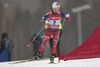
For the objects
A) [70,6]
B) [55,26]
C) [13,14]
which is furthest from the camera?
[70,6]

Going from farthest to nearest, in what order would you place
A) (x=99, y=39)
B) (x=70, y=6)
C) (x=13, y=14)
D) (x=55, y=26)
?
1. (x=70, y=6)
2. (x=13, y=14)
3. (x=99, y=39)
4. (x=55, y=26)

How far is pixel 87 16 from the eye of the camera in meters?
16.1

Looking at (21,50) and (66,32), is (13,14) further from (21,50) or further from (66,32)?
(66,32)

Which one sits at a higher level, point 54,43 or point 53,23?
point 53,23

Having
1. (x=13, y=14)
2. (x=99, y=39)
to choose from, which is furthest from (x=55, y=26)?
(x=13, y=14)

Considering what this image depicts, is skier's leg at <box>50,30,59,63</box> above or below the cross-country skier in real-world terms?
below

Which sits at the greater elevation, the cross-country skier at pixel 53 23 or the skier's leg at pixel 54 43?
the cross-country skier at pixel 53 23

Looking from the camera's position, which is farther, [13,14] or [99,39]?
[13,14]

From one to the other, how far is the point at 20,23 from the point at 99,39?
6.09m

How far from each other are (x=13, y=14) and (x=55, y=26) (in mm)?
6268

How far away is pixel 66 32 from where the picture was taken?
15.7m

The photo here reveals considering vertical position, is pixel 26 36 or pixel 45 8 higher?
pixel 45 8

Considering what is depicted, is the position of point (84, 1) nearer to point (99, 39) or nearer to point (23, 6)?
point (23, 6)

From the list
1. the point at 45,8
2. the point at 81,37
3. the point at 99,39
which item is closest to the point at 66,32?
the point at 81,37
